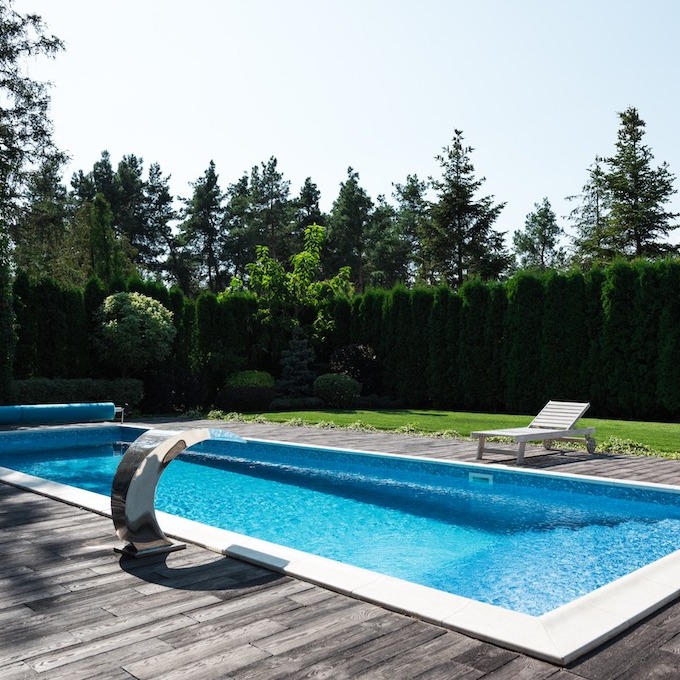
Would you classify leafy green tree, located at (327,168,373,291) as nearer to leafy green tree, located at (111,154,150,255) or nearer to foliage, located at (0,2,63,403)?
leafy green tree, located at (111,154,150,255)

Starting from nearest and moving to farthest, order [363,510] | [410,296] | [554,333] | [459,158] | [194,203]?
[363,510], [554,333], [410,296], [459,158], [194,203]

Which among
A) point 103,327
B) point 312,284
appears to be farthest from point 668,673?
point 312,284

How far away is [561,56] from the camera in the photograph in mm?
11422

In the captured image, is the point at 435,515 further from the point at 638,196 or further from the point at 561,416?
the point at 638,196

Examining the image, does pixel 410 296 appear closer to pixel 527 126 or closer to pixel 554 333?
pixel 554 333

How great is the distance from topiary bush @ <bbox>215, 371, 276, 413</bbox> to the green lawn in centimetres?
102

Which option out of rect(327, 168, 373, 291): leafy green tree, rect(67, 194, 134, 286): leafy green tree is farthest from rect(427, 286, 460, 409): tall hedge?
rect(327, 168, 373, 291): leafy green tree

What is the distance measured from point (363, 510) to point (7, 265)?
36.7 ft

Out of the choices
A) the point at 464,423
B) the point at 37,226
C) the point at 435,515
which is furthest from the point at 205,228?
the point at 435,515

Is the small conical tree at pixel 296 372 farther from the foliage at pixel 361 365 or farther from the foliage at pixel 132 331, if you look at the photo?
the foliage at pixel 132 331

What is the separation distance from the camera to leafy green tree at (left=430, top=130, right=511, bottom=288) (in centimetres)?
3067

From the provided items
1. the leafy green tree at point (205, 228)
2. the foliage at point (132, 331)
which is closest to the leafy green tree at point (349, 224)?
the leafy green tree at point (205, 228)

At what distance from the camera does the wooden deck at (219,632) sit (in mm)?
2799

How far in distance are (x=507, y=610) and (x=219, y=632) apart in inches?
56.8
